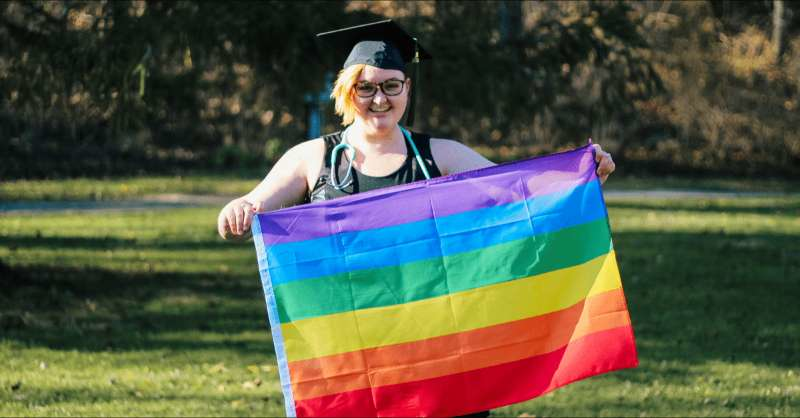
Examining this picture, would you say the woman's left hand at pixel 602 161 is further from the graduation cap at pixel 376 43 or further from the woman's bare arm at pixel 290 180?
the woman's bare arm at pixel 290 180

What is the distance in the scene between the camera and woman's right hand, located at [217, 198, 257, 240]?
399 centimetres

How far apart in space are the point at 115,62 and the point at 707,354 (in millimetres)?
5327

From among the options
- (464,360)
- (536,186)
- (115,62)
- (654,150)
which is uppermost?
(115,62)

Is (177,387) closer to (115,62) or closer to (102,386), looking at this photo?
(102,386)

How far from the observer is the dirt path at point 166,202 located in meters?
19.7

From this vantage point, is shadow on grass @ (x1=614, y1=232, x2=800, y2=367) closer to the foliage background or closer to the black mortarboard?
the foliage background

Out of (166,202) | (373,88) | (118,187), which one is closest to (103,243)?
(166,202)

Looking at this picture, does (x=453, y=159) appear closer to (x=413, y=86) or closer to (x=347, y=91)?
(x=413, y=86)

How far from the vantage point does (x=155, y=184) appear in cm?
2462

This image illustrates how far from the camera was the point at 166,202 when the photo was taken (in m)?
21.4

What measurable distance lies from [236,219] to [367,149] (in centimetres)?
57

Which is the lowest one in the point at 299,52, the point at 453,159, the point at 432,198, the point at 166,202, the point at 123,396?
the point at 123,396

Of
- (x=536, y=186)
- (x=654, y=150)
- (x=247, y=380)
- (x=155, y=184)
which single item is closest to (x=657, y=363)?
(x=247, y=380)

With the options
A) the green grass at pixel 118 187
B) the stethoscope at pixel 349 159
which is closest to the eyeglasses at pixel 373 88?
the stethoscope at pixel 349 159
